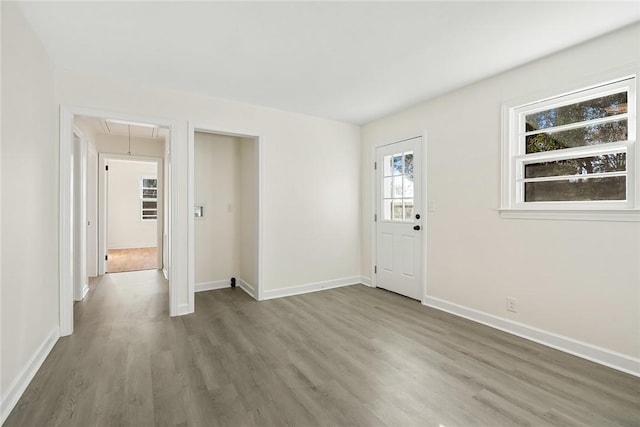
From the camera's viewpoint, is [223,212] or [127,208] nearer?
[223,212]

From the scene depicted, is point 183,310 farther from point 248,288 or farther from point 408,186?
point 408,186

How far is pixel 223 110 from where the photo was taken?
12.0 ft

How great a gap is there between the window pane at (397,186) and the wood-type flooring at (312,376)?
1.64m

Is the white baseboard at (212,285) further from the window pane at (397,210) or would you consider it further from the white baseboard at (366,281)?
the window pane at (397,210)

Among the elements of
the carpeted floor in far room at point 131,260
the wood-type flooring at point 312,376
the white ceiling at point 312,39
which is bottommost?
the wood-type flooring at point 312,376

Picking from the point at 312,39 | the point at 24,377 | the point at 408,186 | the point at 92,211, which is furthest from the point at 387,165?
the point at 92,211

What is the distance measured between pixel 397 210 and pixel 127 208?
813cm

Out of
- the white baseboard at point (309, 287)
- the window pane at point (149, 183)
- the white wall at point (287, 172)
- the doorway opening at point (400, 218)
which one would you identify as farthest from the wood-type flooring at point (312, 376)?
the window pane at point (149, 183)

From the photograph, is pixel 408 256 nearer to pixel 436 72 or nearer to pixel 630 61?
pixel 436 72

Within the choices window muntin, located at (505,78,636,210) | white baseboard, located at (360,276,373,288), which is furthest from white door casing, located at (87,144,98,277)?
window muntin, located at (505,78,636,210)

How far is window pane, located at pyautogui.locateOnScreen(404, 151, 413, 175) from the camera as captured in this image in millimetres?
4004

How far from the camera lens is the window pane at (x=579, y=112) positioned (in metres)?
2.34

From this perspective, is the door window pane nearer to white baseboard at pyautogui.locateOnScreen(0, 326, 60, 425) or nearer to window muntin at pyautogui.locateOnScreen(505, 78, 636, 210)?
window muntin at pyautogui.locateOnScreen(505, 78, 636, 210)

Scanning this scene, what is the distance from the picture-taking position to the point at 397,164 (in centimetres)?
423
